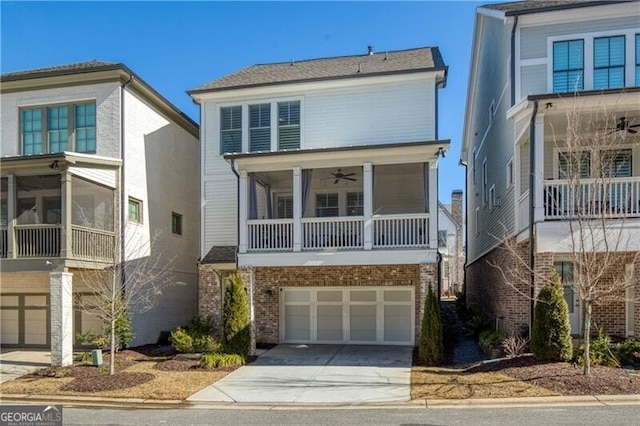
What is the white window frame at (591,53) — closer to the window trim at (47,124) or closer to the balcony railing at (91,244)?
the balcony railing at (91,244)

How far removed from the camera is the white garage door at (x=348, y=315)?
1441 cm

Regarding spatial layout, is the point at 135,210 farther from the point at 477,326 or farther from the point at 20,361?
the point at 477,326

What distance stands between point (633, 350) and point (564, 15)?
8877mm

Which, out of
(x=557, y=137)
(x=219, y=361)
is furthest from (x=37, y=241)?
(x=557, y=137)

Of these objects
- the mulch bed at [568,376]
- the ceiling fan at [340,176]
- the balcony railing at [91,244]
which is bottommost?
the mulch bed at [568,376]

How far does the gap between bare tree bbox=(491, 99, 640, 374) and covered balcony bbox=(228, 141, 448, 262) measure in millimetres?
2811

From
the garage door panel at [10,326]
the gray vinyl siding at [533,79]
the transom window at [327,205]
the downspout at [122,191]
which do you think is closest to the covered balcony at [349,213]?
the transom window at [327,205]

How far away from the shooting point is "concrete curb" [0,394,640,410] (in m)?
7.83

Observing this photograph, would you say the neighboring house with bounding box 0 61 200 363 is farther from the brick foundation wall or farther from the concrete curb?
the concrete curb

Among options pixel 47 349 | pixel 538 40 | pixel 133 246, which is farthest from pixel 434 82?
pixel 47 349

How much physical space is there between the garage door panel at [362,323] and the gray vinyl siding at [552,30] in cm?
887

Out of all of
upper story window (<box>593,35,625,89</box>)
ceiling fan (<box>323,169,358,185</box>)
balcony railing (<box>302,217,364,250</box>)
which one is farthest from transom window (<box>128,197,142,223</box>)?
upper story window (<box>593,35,625,89</box>)

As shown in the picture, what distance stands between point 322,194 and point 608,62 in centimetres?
933

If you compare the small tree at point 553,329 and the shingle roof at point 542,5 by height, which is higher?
the shingle roof at point 542,5
